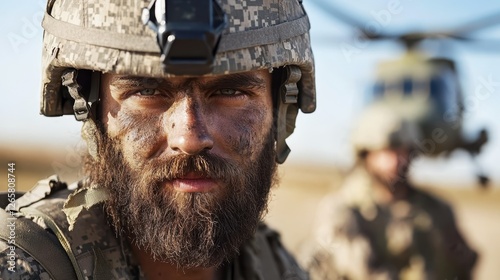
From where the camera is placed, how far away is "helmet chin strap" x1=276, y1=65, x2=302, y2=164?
9.40 feet

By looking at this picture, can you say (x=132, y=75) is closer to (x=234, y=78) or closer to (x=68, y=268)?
(x=234, y=78)

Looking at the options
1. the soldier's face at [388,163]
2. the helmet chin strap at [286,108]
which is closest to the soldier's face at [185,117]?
the helmet chin strap at [286,108]

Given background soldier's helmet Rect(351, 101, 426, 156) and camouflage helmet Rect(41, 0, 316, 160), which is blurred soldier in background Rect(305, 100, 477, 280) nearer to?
background soldier's helmet Rect(351, 101, 426, 156)

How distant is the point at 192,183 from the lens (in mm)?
2559

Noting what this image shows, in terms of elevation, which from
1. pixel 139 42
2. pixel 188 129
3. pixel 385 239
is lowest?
Answer: pixel 385 239

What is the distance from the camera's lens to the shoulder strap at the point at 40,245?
2.49 metres

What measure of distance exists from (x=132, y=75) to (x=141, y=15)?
20cm

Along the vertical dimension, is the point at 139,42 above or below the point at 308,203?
above

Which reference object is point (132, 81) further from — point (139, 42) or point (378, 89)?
point (378, 89)

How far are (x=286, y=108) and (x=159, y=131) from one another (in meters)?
0.63

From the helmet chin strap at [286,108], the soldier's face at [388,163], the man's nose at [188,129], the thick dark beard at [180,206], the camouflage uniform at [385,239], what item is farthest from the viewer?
the soldier's face at [388,163]

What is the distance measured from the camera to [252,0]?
269cm

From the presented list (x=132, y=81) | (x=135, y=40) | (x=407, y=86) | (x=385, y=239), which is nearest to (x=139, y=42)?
(x=135, y=40)

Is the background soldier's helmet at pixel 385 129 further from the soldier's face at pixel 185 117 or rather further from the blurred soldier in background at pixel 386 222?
the soldier's face at pixel 185 117
